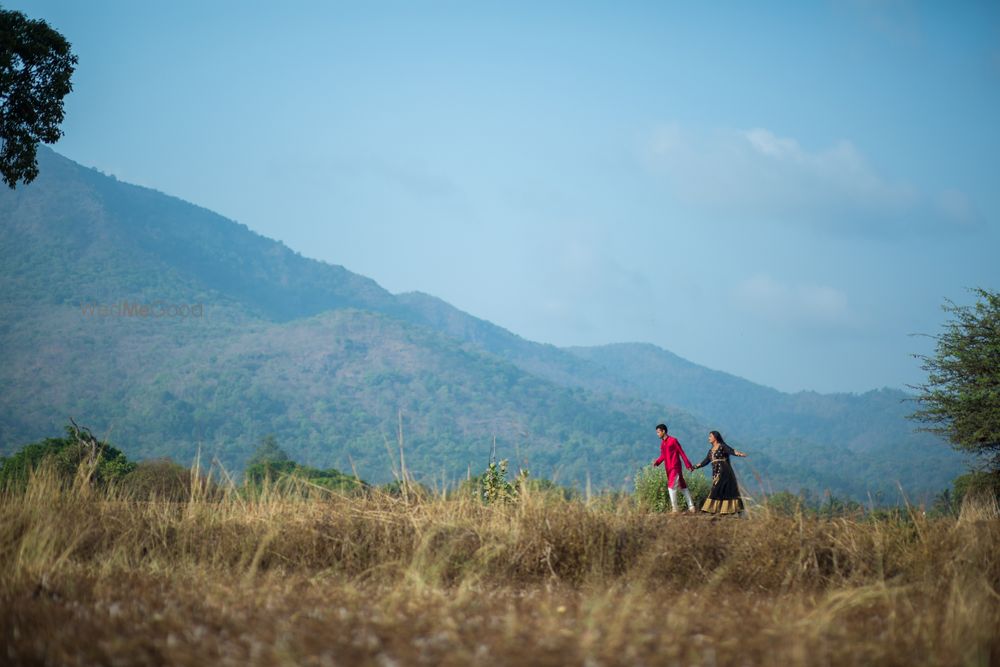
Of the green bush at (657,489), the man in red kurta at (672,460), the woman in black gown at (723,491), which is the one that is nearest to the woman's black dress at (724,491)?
the woman in black gown at (723,491)

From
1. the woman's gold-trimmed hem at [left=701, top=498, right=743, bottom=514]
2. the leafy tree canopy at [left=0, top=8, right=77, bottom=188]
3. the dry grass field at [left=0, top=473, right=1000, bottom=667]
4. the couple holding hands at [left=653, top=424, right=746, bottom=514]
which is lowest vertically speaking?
the dry grass field at [left=0, top=473, right=1000, bottom=667]

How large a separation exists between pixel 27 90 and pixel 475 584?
1727 centimetres

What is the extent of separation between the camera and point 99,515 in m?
11.4

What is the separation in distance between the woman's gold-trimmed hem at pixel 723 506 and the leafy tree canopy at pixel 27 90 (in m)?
→ 16.8

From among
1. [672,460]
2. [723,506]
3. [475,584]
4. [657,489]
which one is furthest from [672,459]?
[475,584]

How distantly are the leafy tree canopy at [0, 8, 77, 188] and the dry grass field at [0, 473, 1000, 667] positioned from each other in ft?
37.4

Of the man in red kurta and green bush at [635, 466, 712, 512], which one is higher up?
the man in red kurta

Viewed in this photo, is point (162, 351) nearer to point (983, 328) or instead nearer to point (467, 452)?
point (467, 452)

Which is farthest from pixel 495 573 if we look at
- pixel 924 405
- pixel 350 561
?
pixel 924 405

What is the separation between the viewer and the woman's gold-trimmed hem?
15758mm

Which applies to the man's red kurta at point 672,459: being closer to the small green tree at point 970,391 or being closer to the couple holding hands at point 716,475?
the couple holding hands at point 716,475

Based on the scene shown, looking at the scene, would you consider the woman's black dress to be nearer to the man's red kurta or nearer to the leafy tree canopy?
the man's red kurta

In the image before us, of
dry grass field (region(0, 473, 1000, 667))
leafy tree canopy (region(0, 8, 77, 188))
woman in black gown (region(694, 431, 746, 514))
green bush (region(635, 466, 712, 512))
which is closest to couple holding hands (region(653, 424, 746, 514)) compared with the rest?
woman in black gown (region(694, 431, 746, 514))

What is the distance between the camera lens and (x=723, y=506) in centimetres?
1581
